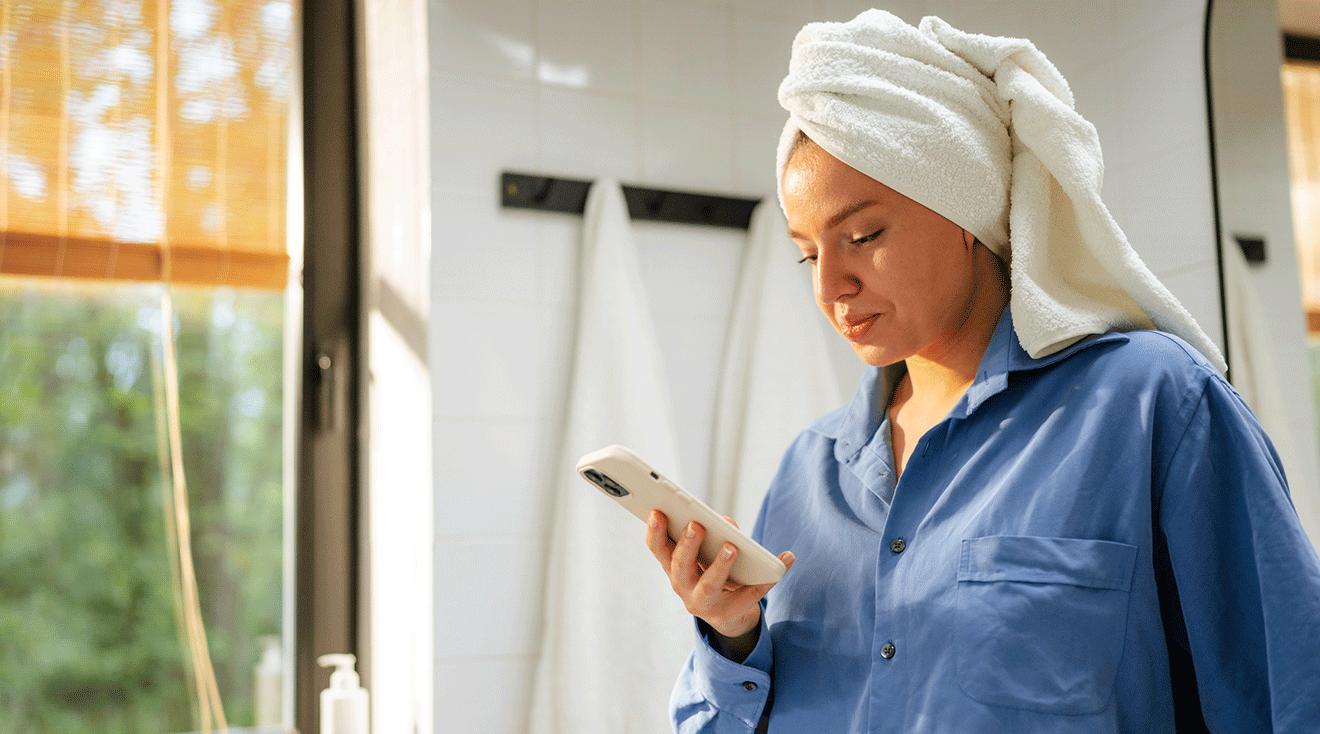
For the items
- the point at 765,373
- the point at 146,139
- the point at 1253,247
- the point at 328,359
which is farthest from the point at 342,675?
the point at 1253,247

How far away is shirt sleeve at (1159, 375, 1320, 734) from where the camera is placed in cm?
61

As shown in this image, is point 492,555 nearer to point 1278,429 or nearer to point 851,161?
point 851,161

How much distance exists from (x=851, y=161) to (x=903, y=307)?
0.39ft

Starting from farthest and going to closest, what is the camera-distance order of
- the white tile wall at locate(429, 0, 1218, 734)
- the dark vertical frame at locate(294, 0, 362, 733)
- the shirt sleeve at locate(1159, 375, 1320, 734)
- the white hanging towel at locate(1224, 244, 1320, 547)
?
1. the dark vertical frame at locate(294, 0, 362, 733)
2. the white tile wall at locate(429, 0, 1218, 734)
3. the white hanging towel at locate(1224, 244, 1320, 547)
4. the shirt sleeve at locate(1159, 375, 1320, 734)

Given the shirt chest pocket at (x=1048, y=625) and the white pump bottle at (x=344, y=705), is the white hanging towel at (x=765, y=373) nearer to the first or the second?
the white pump bottle at (x=344, y=705)

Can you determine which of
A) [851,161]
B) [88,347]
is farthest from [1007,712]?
[88,347]

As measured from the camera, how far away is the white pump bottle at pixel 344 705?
1438 mm

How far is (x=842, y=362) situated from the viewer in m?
1.77

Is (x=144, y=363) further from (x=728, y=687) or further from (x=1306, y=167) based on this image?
(x=1306, y=167)

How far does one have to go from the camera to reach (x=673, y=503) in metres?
0.79

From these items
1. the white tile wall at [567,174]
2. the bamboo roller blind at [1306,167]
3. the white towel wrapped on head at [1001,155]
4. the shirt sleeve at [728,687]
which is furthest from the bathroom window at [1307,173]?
the shirt sleeve at [728,687]

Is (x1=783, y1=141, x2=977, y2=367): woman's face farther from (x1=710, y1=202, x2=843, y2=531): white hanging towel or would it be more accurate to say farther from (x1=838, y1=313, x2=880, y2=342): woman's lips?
(x1=710, y1=202, x2=843, y2=531): white hanging towel

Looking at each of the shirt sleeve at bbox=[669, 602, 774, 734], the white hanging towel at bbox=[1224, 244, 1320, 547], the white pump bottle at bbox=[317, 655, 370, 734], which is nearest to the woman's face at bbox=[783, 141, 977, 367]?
the shirt sleeve at bbox=[669, 602, 774, 734]

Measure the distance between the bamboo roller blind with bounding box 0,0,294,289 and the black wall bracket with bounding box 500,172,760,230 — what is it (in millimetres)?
449
